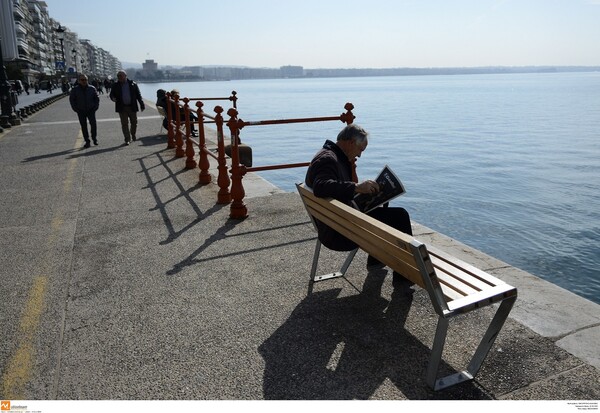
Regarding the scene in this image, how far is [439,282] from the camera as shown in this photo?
2889 millimetres

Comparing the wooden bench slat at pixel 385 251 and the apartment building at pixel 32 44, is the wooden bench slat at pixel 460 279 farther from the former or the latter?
the apartment building at pixel 32 44

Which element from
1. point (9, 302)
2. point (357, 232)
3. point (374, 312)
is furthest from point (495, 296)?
point (9, 302)

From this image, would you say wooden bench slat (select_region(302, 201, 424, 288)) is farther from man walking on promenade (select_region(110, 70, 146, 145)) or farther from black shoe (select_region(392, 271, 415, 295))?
man walking on promenade (select_region(110, 70, 146, 145))

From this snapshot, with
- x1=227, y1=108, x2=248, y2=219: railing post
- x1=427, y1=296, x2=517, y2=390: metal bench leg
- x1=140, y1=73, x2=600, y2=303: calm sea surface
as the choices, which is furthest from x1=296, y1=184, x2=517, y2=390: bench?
x1=140, y1=73, x2=600, y2=303: calm sea surface

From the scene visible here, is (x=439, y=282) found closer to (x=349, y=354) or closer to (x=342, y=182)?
(x=349, y=354)

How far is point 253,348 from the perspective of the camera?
3312mm

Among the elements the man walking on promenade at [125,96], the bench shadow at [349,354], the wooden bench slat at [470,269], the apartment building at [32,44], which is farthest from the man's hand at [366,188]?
the apartment building at [32,44]

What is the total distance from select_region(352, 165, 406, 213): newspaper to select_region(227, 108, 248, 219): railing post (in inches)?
102

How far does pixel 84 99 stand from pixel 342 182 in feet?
35.5

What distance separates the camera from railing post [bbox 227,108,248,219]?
20.0 feet

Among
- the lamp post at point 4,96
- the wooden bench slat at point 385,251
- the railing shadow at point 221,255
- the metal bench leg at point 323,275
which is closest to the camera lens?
the wooden bench slat at point 385,251

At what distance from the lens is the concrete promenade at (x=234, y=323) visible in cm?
291

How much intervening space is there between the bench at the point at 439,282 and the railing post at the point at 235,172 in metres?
2.98
